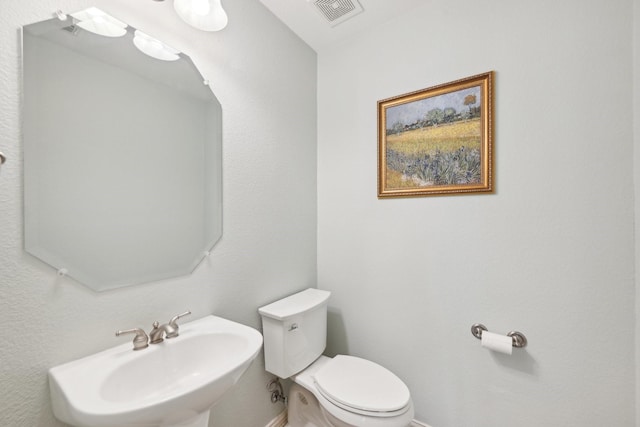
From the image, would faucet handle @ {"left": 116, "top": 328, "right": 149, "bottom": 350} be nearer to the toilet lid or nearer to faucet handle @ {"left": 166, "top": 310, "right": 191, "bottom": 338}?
faucet handle @ {"left": 166, "top": 310, "right": 191, "bottom": 338}

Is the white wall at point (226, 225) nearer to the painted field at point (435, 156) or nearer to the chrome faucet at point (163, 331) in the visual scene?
the chrome faucet at point (163, 331)

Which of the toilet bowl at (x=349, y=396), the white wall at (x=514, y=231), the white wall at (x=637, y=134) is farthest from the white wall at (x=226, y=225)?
the white wall at (x=637, y=134)

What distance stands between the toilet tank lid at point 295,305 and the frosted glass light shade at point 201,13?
1.28 metres

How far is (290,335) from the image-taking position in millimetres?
1309

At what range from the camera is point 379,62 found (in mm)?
1556

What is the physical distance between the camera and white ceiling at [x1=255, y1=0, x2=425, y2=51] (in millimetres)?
1400

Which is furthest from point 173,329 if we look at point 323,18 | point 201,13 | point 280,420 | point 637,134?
point 637,134

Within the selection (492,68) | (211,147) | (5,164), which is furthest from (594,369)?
(5,164)

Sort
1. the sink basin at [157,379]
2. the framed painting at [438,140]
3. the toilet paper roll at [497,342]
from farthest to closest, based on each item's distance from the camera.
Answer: the framed painting at [438,140]
the toilet paper roll at [497,342]
the sink basin at [157,379]

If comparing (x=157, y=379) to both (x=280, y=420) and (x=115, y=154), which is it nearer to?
(x=115, y=154)

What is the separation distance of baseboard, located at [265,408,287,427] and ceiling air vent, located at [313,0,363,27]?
2313mm

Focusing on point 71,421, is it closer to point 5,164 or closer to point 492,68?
point 5,164

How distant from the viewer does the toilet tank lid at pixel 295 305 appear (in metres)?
1.29

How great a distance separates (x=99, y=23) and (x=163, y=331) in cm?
107
